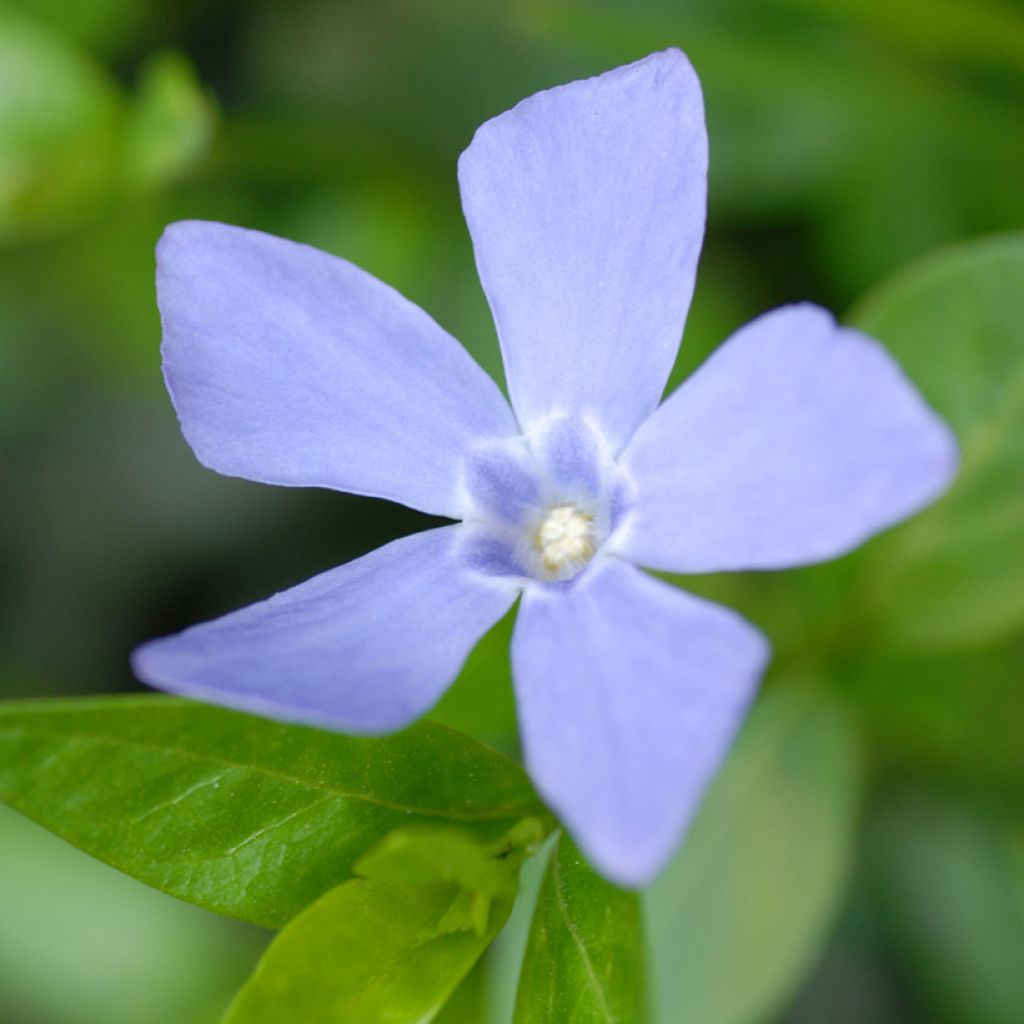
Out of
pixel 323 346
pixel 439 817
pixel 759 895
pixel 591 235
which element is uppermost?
pixel 591 235

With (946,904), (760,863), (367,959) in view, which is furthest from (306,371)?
(946,904)

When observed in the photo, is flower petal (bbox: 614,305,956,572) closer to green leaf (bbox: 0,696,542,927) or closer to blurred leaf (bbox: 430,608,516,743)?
green leaf (bbox: 0,696,542,927)

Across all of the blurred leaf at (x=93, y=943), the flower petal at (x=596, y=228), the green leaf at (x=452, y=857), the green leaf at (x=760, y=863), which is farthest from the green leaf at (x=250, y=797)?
the blurred leaf at (x=93, y=943)

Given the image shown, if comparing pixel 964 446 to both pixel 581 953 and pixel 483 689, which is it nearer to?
pixel 483 689

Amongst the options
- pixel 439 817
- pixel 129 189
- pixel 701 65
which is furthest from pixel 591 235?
pixel 701 65

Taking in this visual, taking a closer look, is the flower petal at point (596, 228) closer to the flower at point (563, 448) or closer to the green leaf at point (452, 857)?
the flower at point (563, 448)

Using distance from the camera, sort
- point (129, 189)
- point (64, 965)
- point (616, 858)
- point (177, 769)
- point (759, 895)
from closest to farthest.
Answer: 1. point (616, 858)
2. point (177, 769)
3. point (759, 895)
4. point (129, 189)
5. point (64, 965)

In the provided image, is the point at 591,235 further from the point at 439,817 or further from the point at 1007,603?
the point at 1007,603
